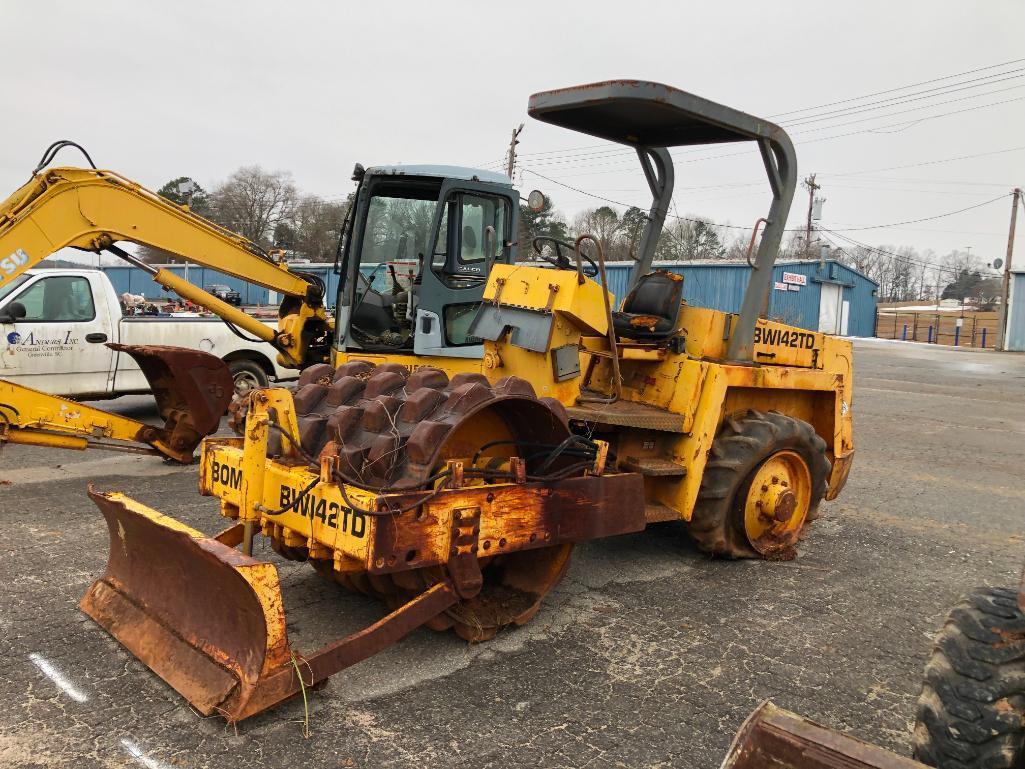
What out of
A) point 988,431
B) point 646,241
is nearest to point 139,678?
point 646,241

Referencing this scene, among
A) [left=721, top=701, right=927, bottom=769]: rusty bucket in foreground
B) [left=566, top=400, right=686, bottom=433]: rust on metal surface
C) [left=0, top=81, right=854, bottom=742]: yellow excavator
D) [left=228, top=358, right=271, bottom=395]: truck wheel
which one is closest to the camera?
[left=721, top=701, right=927, bottom=769]: rusty bucket in foreground

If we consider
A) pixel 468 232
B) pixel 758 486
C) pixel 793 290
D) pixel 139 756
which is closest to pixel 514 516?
pixel 139 756

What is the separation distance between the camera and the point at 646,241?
6.39 meters

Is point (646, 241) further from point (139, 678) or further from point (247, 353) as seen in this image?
point (247, 353)

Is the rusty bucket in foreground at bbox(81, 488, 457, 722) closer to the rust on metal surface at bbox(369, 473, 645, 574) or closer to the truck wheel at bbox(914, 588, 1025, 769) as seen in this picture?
the rust on metal surface at bbox(369, 473, 645, 574)

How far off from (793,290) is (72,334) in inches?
1245

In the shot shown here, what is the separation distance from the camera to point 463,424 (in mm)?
3965

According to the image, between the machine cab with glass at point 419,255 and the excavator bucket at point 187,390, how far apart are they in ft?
3.86

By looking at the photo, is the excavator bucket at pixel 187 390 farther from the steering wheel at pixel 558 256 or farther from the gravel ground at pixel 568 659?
the steering wheel at pixel 558 256

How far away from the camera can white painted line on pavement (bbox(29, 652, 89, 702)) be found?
349 centimetres

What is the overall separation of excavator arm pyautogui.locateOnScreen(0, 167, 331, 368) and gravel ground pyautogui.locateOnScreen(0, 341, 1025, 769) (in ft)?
7.05

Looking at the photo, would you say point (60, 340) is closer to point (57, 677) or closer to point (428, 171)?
point (428, 171)

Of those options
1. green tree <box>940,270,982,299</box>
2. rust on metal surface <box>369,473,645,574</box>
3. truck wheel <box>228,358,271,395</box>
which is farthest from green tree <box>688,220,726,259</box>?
green tree <box>940,270,982,299</box>

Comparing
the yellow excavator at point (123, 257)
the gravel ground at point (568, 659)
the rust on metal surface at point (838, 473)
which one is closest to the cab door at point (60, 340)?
the yellow excavator at point (123, 257)
